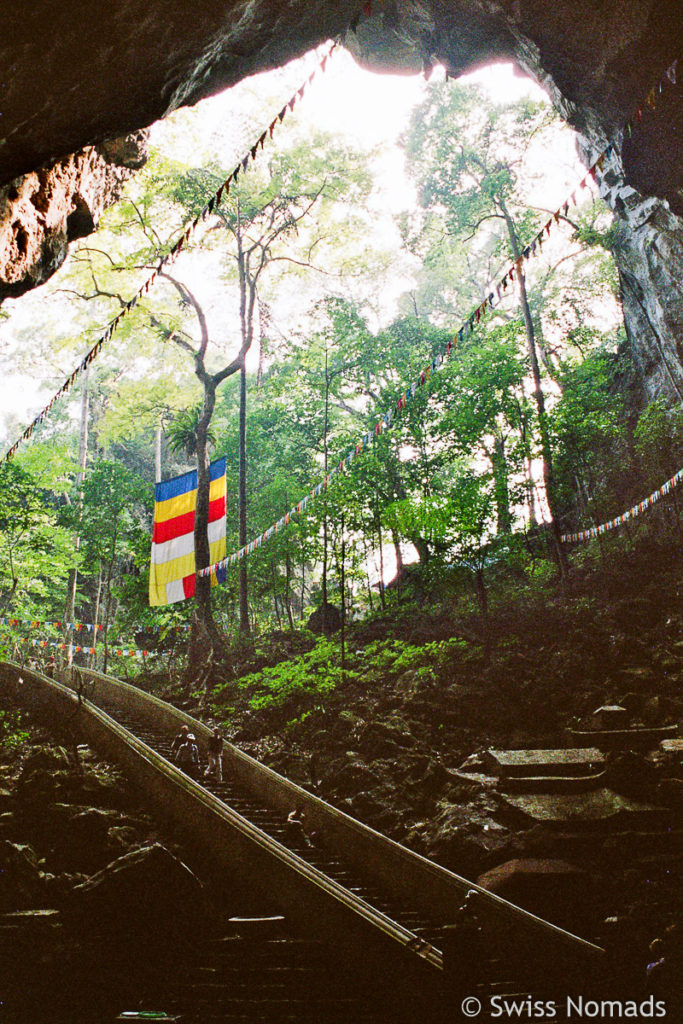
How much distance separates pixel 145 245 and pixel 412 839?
46.1 ft

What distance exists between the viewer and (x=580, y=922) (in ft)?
15.9

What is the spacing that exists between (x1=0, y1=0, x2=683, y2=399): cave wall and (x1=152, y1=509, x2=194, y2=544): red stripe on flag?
652cm

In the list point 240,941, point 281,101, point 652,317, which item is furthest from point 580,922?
point 281,101

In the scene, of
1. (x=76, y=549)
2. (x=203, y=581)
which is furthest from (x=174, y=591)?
(x=76, y=549)

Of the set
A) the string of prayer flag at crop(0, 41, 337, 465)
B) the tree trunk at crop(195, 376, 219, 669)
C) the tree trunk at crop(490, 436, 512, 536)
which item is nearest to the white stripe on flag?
the tree trunk at crop(195, 376, 219, 669)

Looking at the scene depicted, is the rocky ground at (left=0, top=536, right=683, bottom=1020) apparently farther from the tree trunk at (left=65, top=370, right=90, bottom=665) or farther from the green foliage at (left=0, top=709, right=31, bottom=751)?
the tree trunk at (left=65, top=370, right=90, bottom=665)

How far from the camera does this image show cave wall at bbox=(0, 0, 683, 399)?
475 cm

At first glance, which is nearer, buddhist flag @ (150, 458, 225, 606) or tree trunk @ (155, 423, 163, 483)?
buddhist flag @ (150, 458, 225, 606)

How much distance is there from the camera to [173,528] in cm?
1200

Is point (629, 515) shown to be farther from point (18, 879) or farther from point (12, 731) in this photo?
point (12, 731)

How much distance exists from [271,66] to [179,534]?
27.3ft

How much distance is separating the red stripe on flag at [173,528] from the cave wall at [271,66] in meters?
6.52

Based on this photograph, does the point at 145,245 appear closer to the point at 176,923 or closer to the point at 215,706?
the point at 215,706

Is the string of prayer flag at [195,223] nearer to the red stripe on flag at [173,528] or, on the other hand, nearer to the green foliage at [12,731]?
the red stripe on flag at [173,528]
